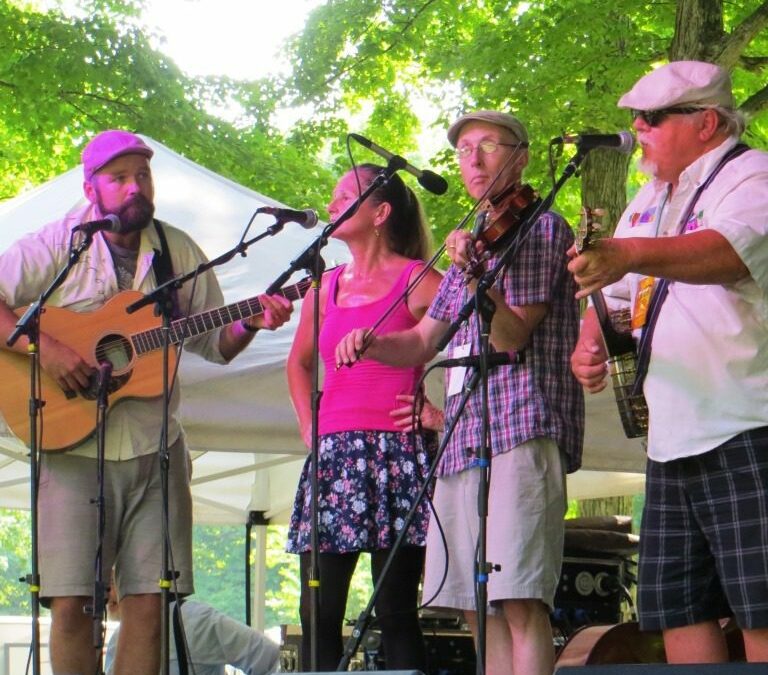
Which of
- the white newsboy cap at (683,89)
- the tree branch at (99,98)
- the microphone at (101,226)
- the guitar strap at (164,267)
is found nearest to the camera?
the white newsboy cap at (683,89)

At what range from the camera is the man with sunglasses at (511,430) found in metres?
3.73

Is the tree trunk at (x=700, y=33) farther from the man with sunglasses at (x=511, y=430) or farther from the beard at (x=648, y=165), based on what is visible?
the beard at (x=648, y=165)

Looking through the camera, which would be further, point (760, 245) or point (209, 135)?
point (209, 135)

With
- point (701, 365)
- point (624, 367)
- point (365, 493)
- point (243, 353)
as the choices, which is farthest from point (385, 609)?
point (243, 353)

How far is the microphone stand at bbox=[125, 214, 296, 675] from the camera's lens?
4195 mm

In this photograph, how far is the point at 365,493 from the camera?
428 cm

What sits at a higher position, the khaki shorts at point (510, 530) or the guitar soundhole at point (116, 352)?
the guitar soundhole at point (116, 352)

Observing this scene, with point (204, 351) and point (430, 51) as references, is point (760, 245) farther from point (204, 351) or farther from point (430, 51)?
point (430, 51)

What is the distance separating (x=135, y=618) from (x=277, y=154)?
9.08 metres

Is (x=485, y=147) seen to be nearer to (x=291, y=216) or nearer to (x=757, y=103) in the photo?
(x=291, y=216)

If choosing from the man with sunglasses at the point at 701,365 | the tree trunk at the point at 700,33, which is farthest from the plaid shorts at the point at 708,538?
the tree trunk at the point at 700,33

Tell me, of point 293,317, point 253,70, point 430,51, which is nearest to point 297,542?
point 293,317

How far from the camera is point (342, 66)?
1320 centimetres

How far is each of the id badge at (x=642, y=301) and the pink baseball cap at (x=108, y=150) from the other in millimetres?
2261
